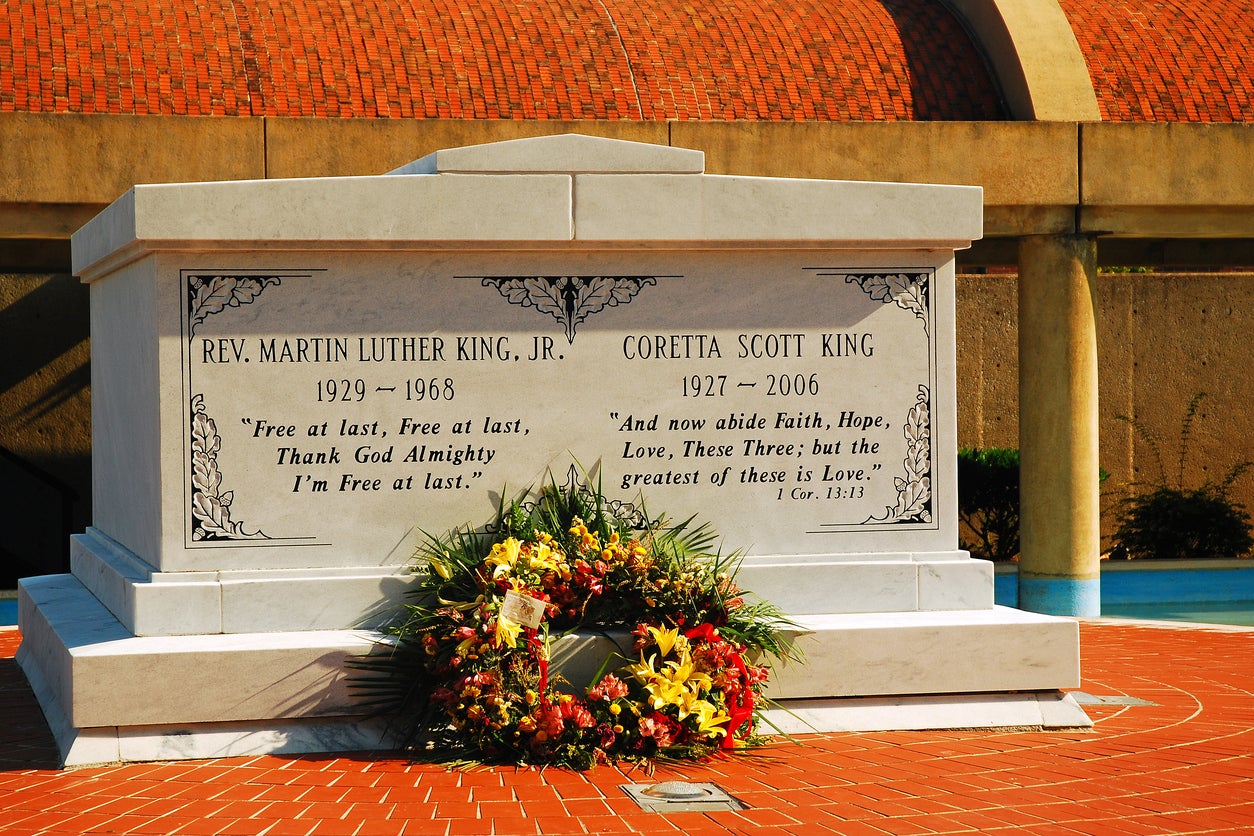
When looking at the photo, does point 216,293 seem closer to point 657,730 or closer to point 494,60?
point 657,730

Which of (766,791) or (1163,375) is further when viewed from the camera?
(1163,375)

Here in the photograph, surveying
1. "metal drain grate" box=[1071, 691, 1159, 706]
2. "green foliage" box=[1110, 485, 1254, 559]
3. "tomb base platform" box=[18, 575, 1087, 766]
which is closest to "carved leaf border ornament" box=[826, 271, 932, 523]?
"tomb base platform" box=[18, 575, 1087, 766]

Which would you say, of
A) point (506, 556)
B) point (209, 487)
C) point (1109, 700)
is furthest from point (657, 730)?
point (1109, 700)

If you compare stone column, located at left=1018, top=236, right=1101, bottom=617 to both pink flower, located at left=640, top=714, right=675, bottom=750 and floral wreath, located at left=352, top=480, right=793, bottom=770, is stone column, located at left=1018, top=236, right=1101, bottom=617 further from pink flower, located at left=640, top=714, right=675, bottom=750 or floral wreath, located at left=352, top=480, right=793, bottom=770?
pink flower, located at left=640, top=714, right=675, bottom=750

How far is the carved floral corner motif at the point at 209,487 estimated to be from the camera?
661 centimetres

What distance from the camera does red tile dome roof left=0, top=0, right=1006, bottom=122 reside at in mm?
12633

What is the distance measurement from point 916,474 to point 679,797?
2.48 m

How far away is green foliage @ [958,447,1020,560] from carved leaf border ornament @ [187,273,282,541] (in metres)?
10.5

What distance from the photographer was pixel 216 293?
21.8ft

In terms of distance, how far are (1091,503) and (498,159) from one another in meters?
7.72

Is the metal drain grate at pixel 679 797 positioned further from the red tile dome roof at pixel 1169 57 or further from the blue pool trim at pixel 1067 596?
the red tile dome roof at pixel 1169 57

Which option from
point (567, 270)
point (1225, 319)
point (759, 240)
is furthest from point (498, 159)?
point (1225, 319)

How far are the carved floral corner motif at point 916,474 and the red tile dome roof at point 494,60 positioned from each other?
659 centimetres

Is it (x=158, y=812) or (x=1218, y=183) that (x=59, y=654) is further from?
(x=1218, y=183)
